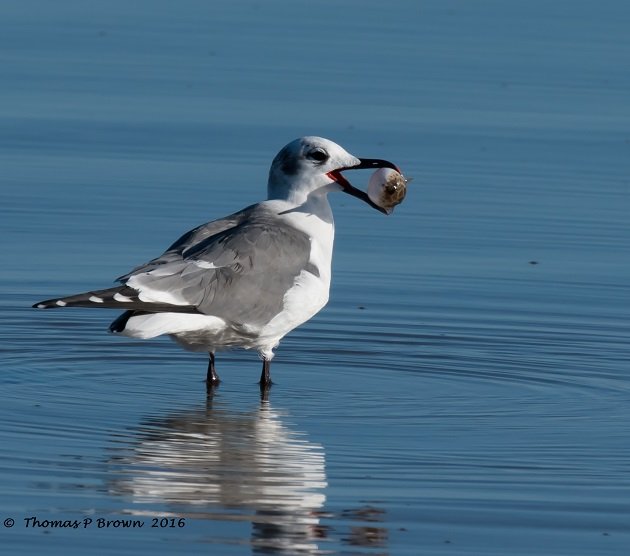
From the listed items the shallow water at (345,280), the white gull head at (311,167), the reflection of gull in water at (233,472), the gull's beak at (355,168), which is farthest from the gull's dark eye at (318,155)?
the reflection of gull in water at (233,472)

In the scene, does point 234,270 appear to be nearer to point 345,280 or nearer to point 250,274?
point 250,274

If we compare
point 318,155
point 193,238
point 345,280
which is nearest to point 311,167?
point 318,155

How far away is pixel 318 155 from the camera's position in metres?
10.6

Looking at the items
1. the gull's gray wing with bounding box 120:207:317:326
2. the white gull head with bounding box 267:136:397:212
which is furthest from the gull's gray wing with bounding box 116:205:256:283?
the white gull head with bounding box 267:136:397:212

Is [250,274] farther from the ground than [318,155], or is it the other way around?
[318,155]

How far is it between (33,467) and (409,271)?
16.5 ft

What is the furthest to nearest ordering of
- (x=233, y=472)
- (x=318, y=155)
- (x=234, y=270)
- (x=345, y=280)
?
(x=345, y=280) → (x=318, y=155) → (x=234, y=270) → (x=233, y=472)

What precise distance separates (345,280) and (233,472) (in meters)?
4.41

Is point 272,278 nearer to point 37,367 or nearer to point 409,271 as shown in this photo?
point 37,367

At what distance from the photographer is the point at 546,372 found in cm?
1058

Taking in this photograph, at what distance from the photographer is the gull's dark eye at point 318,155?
1062 cm

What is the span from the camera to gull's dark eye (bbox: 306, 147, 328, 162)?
418 inches

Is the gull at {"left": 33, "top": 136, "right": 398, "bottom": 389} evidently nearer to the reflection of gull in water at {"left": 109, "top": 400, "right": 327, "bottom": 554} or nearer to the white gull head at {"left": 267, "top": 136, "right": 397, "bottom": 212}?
the white gull head at {"left": 267, "top": 136, "right": 397, "bottom": 212}

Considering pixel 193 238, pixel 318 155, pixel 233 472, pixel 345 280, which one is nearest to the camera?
pixel 233 472
